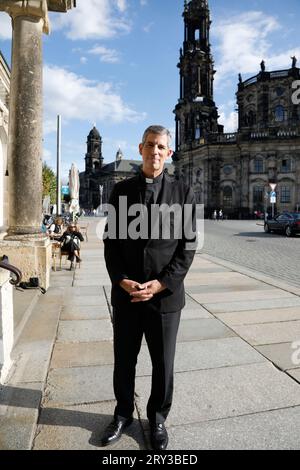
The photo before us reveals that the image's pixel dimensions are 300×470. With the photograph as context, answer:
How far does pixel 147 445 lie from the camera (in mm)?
2488

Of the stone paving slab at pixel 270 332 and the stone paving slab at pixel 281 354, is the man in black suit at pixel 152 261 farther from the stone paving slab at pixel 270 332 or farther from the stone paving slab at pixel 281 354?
the stone paving slab at pixel 270 332

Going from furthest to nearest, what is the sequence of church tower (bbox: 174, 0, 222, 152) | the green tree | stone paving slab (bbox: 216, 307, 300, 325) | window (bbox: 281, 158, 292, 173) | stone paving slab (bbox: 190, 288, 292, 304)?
church tower (bbox: 174, 0, 222, 152), window (bbox: 281, 158, 292, 173), the green tree, stone paving slab (bbox: 190, 288, 292, 304), stone paving slab (bbox: 216, 307, 300, 325)

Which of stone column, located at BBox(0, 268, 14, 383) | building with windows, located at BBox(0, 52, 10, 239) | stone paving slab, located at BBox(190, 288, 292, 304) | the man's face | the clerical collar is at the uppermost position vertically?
building with windows, located at BBox(0, 52, 10, 239)

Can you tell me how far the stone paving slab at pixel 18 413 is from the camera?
2.46 metres

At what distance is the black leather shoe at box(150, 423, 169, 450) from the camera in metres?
2.43

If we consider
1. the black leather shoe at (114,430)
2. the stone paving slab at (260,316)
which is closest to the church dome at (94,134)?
the stone paving slab at (260,316)

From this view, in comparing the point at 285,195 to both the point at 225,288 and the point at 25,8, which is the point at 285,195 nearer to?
the point at 225,288

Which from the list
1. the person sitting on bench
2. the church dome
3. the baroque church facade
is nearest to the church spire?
the baroque church facade

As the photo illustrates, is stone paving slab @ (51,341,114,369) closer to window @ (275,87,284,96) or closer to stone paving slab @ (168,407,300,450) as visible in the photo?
stone paving slab @ (168,407,300,450)

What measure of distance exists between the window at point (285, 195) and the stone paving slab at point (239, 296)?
50537 mm

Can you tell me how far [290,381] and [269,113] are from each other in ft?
210

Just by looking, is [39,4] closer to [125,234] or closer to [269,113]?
[125,234]

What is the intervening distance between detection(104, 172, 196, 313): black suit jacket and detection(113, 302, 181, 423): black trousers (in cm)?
9
